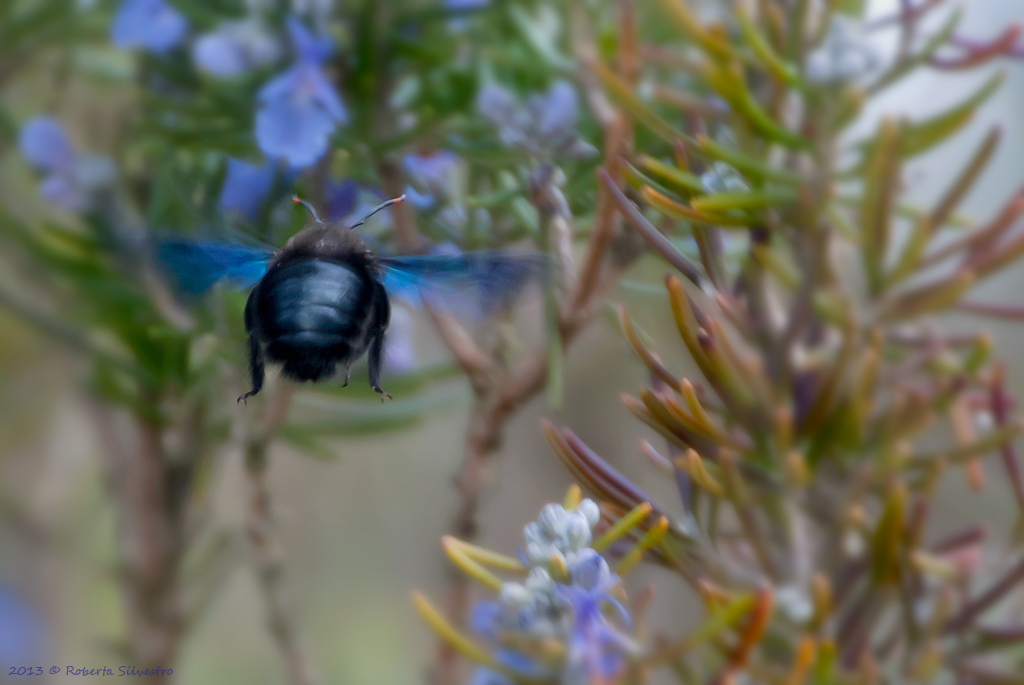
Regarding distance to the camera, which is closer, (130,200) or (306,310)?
(306,310)

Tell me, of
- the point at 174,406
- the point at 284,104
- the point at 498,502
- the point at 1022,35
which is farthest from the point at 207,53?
Result: the point at 1022,35

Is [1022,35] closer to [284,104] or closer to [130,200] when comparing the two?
[284,104]

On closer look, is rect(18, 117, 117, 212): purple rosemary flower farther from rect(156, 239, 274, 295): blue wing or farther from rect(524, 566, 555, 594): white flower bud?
rect(524, 566, 555, 594): white flower bud

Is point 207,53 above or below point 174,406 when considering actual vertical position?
above

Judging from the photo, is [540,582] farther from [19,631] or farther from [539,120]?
[19,631]

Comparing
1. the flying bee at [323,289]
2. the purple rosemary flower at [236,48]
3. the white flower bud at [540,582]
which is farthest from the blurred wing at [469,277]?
the purple rosemary flower at [236,48]

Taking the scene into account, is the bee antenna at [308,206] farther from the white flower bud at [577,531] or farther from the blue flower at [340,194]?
the white flower bud at [577,531]
